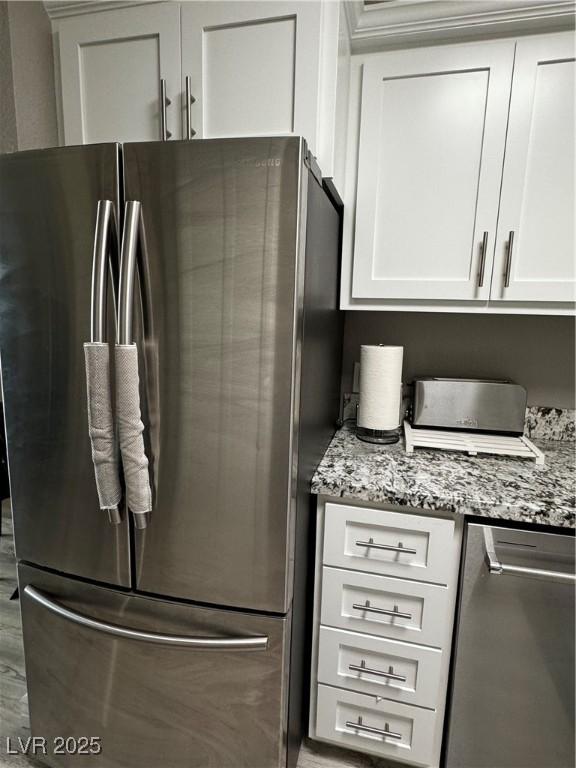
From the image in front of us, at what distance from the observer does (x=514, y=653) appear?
3.74ft

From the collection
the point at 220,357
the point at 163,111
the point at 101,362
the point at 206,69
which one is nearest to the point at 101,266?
the point at 101,362

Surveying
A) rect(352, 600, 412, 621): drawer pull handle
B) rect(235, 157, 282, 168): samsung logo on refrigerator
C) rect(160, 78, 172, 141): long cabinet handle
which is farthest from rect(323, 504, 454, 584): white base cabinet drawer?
rect(160, 78, 172, 141): long cabinet handle

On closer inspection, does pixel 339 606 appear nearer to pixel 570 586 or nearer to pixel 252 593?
pixel 252 593

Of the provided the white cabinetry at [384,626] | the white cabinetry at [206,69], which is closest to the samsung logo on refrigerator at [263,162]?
the white cabinetry at [206,69]

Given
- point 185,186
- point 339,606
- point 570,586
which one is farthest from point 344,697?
point 185,186

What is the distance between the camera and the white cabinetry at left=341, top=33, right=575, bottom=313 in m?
1.27

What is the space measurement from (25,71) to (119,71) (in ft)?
1.39

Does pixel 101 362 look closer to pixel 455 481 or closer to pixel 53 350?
pixel 53 350

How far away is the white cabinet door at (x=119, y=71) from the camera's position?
48.0 inches

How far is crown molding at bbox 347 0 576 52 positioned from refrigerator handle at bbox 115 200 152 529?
922 mm

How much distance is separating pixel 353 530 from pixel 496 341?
936 mm

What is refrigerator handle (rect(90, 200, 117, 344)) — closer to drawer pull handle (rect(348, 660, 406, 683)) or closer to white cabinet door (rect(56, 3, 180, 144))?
white cabinet door (rect(56, 3, 180, 144))

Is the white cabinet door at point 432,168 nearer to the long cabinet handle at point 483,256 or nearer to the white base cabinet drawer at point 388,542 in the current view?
the long cabinet handle at point 483,256

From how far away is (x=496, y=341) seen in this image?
5.46 ft
